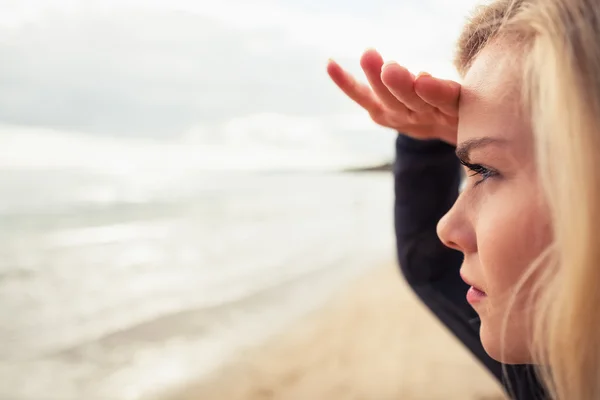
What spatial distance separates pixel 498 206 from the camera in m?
0.63

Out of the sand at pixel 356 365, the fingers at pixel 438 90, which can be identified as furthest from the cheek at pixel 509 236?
the sand at pixel 356 365

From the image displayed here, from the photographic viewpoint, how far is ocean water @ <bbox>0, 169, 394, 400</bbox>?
2.13 meters

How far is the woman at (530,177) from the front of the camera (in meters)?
0.54

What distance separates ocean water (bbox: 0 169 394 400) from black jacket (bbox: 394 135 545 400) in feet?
4.10

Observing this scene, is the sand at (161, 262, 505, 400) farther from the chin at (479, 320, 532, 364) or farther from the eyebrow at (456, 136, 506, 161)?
the eyebrow at (456, 136, 506, 161)

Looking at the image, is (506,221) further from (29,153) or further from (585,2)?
(29,153)

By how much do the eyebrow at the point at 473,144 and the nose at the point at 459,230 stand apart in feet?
0.23

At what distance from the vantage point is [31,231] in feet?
18.5

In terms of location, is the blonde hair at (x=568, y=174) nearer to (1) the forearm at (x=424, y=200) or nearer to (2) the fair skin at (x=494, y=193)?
(2) the fair skin at (x=494, y=193)

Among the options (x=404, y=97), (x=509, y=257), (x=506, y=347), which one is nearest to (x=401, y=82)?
(x=404, y=97)

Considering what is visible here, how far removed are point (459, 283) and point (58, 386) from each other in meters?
1.59

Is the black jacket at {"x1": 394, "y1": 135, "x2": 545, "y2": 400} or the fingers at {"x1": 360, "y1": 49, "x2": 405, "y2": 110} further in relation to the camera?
the black jacket at {"x1": 394, "y1": 135, "x2": 545, "y2": 400}

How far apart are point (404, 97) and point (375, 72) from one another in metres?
0.06

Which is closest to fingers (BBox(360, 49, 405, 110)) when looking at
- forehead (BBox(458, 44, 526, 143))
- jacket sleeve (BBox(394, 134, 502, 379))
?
forehead (BBox(458, 44, 526, 143))
